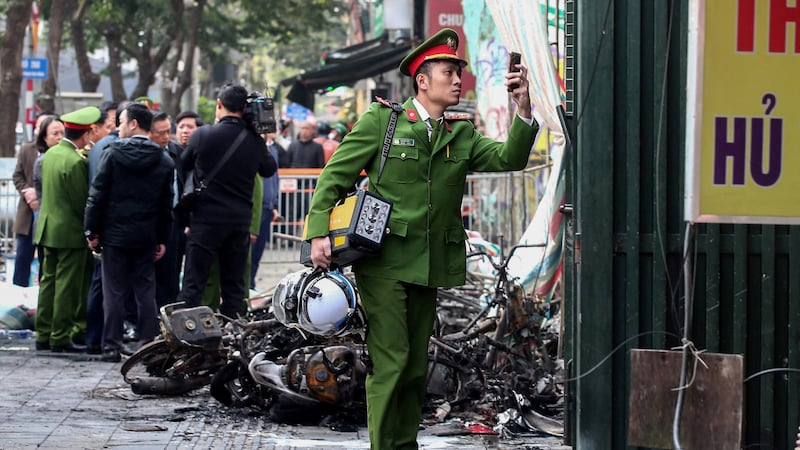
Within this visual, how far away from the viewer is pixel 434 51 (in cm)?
638

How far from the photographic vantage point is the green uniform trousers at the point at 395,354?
6188 mm

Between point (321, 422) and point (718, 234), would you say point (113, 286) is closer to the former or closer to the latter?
point (321, 422)

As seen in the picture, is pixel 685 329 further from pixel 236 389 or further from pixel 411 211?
pixel 236 389

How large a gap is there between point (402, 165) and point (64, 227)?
546 cm

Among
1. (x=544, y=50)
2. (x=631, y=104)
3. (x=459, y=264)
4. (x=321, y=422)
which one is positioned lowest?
(x=321, y=422)

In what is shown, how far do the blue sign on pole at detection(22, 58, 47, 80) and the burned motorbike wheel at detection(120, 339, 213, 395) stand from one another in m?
20.3

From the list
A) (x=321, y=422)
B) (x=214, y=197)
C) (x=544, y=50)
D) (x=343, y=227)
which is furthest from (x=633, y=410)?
(x=214, y=197)

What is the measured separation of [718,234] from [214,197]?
5.39m

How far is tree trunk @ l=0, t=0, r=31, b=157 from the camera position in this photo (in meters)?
21.1

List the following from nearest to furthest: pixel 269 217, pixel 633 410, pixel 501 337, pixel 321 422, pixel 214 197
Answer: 1. pixel 633 410
2. pixel 321 422
3. pixel 501 337
4. pixel 214 197
5. pixel 269 217

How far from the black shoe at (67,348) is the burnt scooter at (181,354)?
2.22 m

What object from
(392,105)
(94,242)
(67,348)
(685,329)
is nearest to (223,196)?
(94,242)

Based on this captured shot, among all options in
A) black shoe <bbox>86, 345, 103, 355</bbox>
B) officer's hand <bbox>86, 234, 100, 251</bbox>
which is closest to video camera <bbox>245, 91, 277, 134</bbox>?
officer's hand <bbox>86, 234, 100, 251</bbox>

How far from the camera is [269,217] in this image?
14.3m
